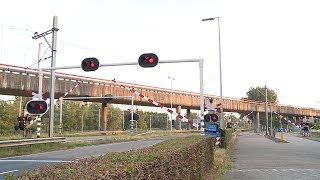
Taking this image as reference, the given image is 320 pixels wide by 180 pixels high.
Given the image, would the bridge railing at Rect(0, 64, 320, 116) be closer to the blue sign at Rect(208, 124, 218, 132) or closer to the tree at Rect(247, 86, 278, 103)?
the blue sign at Rect(208, 124, 218, 132)

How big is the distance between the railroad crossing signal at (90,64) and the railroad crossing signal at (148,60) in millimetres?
2306

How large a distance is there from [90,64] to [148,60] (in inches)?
116

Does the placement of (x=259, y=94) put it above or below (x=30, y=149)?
above

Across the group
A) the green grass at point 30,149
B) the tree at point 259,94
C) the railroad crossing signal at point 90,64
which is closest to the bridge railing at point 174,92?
the green grass at point 30,149

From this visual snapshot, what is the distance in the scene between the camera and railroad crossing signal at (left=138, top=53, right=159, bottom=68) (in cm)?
1722

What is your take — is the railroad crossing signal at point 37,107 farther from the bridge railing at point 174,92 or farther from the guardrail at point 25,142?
the bridge railing at point 174,92

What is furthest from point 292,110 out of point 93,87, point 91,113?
point 93,87

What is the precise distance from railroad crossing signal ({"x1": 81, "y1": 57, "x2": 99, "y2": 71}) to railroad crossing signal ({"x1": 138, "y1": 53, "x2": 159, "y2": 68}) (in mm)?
2306

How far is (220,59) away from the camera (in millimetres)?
33719

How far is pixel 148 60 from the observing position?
1730 cm

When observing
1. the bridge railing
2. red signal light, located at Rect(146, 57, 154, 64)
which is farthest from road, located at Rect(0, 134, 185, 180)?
the bridge railing

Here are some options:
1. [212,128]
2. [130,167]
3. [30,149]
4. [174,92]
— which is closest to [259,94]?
[174,92]

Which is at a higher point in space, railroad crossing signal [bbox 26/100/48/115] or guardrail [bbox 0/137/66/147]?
railroad crossing signal [bbox 26/100/48/115]

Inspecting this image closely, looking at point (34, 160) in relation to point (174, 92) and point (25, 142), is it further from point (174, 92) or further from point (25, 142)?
point (174, 92)
